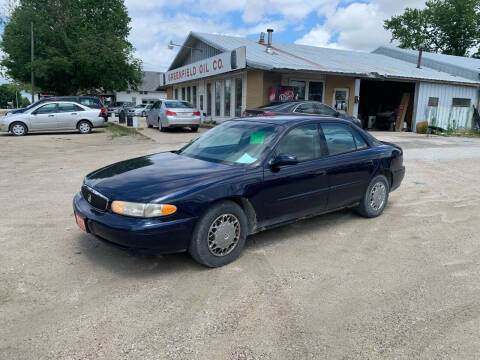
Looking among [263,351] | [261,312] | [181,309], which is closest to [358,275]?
[261,312]

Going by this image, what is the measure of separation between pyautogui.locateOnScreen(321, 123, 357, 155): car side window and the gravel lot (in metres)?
1.03

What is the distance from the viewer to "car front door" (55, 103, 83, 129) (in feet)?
55.8

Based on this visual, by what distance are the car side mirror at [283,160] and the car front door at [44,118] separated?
15.8m

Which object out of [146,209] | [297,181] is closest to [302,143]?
[297,181]

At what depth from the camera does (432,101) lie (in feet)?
68.2

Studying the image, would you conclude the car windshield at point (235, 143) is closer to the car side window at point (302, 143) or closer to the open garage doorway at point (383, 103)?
the car side window at point (302, 143)

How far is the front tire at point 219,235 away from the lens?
138 inches

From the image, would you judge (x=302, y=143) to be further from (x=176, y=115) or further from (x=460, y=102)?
(x=460, y=102)

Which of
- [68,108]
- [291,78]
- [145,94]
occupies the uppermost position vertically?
[145,94]

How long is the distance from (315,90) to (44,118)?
12618 millimetres

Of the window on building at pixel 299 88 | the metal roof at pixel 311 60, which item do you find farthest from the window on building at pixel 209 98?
the window on building at pixel 299 88

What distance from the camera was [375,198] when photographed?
530 centimetres

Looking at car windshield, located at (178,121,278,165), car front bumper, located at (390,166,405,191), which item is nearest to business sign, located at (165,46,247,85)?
car front bumper, located at (390,166,405,191)

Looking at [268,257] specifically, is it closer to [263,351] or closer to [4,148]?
[263,351]
